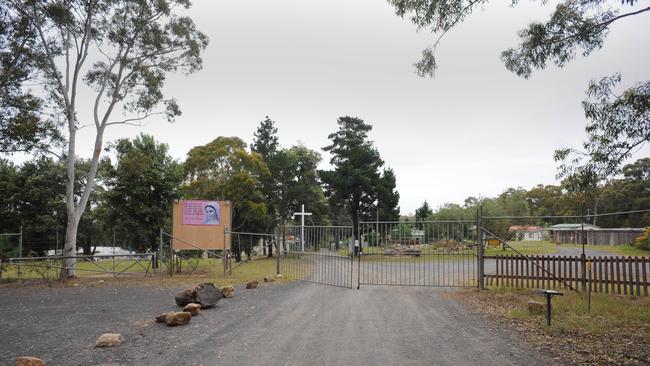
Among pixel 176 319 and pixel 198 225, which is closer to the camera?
pixel 176 319

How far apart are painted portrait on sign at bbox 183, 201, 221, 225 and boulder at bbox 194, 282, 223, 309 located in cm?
914

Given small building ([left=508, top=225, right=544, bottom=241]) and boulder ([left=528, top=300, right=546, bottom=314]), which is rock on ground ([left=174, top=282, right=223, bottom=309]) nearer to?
boulder ([left=528, top=300, right=546, bottom=314])

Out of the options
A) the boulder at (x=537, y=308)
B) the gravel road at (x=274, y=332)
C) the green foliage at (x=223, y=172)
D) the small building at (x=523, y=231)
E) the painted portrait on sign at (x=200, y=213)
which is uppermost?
the green foliage at (x=223, y=172)

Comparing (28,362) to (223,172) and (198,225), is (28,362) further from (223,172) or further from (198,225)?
(223,172)

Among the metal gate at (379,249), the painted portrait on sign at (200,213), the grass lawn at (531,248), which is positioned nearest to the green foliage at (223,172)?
the painted portrait on sign at (200,213)

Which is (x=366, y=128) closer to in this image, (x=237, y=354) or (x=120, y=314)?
(x=120, y=314)

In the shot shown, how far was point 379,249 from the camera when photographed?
1521 cm

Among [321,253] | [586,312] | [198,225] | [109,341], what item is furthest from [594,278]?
[198,225]

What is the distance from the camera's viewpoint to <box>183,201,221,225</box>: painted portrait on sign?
19938mm

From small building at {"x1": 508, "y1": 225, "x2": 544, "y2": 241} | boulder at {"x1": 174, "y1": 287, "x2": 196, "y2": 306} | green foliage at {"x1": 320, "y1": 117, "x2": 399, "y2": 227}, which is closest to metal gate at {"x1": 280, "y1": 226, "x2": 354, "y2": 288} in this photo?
boulder at {"x1": 174, "y1": 287, "x2": 196, "y2": 306}

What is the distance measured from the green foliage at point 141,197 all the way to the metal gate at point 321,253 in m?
11.0

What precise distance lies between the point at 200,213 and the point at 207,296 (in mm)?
9695

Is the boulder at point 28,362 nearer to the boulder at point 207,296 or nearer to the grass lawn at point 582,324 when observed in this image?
the boulder at point 207,296

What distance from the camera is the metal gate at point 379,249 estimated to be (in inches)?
549
